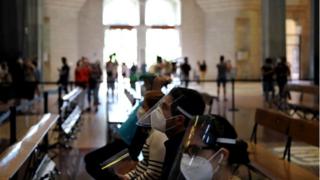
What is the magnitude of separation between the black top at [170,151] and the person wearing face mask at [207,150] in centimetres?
83

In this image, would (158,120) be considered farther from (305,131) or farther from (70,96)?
(70,96)

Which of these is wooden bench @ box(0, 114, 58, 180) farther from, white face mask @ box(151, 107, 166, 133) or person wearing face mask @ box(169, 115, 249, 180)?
person wearing face mask @ box(169, 115, 249, 180)

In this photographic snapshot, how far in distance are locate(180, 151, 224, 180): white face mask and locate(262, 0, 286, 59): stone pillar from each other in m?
24.7

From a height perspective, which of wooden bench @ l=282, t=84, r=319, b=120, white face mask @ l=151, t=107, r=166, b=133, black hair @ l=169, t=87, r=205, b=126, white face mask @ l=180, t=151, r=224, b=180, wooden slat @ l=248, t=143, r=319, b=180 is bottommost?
wooden slat @ l=248, t=143, r=319, b=180

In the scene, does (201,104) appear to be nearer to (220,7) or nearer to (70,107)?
(70,107)

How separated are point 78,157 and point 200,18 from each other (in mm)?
30670

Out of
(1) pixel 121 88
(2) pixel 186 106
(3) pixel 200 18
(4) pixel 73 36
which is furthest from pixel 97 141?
(3) pixel 200 18

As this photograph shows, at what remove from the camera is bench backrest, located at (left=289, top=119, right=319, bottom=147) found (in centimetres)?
632

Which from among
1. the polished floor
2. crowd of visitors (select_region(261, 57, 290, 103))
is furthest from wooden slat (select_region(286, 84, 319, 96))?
crowd of visitors (select_region(261, 57, 290, 103))

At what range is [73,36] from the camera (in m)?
36.5

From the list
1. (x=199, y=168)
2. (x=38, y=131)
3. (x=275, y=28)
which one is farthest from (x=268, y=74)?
(x=199, y=168)

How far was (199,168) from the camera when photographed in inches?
106

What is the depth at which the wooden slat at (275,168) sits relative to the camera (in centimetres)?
558

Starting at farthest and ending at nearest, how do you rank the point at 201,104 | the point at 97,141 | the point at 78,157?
the point at 97,141
the point at 78,157
the point at 201,104
